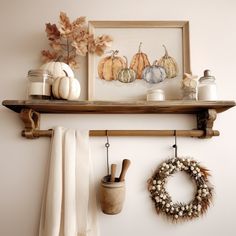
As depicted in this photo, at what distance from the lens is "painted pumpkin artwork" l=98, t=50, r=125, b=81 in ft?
3.08

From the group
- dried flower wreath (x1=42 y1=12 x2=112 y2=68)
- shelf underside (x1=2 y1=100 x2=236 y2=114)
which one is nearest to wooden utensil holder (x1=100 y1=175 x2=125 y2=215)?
shelf underside (x1=2 y1=100 x2=236 y2=114)

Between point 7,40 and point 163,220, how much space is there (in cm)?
102

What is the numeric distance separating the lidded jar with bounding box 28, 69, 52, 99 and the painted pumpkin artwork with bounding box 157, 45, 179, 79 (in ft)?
1.52

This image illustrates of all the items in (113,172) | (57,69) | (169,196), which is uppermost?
(57,69)

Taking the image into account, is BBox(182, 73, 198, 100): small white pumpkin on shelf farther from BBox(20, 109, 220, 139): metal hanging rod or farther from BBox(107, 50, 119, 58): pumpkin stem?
BBox(107, 50, 119, 58): pumpkin stem

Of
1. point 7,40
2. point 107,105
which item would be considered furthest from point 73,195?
point 7,40

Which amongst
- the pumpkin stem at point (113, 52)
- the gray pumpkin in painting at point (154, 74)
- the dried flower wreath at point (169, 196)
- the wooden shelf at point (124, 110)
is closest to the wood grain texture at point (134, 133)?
the wooden shelf at point (124, 110)

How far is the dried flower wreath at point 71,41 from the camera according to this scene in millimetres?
874

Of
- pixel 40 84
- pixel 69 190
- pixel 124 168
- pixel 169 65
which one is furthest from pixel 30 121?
pixel 169 65

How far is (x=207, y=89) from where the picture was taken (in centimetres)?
84

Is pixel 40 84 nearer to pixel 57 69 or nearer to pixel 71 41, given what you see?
pixel 57 69

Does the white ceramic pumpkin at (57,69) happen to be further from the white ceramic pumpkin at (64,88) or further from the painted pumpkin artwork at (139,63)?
the painted pumpkin artwork at (139,63)

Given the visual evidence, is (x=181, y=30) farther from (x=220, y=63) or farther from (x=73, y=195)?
(x=73, y=195)

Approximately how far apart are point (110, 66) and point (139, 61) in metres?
0.13
